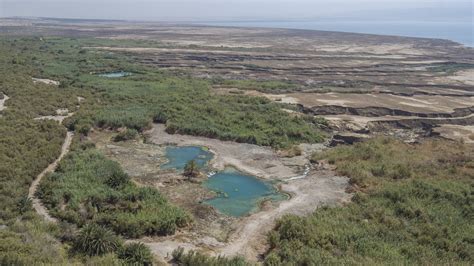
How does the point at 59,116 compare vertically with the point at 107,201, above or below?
above

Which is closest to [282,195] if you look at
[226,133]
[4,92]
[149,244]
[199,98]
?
[149,244]

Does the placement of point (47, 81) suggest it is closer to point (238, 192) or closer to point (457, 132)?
point (238, 192)

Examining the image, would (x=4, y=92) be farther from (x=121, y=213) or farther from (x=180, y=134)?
(x=121, y=213)

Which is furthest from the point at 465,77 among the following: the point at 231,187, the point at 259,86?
the point at 231,187

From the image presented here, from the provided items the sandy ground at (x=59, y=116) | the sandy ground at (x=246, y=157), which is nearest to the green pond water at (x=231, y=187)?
the sandy ground at (x=246, y=157)

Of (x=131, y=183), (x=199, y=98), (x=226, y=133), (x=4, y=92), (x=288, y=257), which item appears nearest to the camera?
(x=288, y=257)

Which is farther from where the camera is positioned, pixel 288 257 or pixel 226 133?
pixel 226 133
